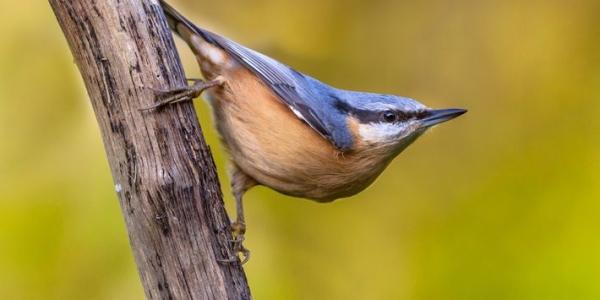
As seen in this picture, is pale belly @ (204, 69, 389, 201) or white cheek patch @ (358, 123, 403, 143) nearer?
pale belly @ (204, 69, 389, 201)

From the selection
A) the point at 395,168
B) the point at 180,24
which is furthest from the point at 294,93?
the point at 395,168

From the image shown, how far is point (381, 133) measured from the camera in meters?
2.65

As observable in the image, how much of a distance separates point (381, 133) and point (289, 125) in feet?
1.07

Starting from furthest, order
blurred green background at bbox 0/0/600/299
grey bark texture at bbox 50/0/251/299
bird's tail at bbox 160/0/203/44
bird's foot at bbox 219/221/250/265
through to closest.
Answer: blurred green background at bbox 0/0/600/299
bird's tail at bbox 160/0/203/44
bird's foot at bbox 219/221/250/265
grey bark texture at bbox 50/0/251/299

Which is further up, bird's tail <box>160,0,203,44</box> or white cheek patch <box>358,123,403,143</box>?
bird's tail <box>160,0,203,44</box>

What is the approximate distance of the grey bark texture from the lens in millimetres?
2014

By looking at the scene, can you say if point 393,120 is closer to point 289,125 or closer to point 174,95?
point 289,125

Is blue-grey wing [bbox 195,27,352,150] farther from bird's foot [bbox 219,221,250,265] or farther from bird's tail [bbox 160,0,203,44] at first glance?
bird's foot [bbox 219,221,250,265]

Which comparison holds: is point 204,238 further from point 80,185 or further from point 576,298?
point 576,298

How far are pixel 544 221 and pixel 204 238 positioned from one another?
1591 mm

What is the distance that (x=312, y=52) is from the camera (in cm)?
370

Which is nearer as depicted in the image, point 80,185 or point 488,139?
point 80,185

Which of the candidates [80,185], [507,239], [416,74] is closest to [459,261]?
[507,239]

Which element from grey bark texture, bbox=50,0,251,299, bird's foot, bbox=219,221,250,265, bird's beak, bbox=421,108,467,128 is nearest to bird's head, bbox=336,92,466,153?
bird's beak, bbox=421,108,467,128
